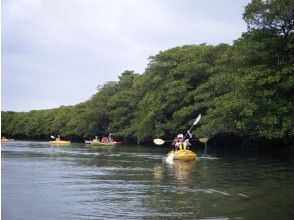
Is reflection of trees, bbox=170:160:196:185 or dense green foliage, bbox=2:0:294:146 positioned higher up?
dense green foliage, bbox=2:0:294:146

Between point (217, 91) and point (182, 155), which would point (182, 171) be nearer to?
point (182, 155)

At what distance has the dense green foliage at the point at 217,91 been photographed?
23250mm

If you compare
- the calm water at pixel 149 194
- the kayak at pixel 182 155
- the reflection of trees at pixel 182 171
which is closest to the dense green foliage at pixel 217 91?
the kayak at pixel 182 155

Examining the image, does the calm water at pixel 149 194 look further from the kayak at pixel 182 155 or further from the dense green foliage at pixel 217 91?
the dense green foliage at pixel 217 91

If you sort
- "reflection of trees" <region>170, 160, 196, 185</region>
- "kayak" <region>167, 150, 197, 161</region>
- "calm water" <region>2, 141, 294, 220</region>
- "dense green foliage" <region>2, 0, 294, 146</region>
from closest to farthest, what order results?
1. "calm water" <region>2, 141, 294, 220</region>
2. "reflection of trees" <region>170, 160, 196, 185</region>
3. "kayak" <region>167, 150, 197, 161</region>
4. "dense green foliage" <region>2, 0, 294, 146</region>

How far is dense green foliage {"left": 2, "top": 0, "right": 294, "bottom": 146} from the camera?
23250mm

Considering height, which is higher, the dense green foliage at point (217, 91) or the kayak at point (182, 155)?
the dense green foliage at point (217, 91)

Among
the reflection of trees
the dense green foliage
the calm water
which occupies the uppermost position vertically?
the dense green foliage

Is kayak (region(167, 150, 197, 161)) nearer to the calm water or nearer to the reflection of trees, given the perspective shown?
the reflection of trees

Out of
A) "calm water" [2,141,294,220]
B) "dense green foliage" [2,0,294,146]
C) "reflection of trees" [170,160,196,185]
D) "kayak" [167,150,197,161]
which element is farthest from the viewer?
"dense green foliage" [2,0,294,146]

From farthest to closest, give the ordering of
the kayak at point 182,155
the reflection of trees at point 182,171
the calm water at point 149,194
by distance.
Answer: the kayak at point 182,155
the reflection of trees at point 182,171
the calm water at point 149,194

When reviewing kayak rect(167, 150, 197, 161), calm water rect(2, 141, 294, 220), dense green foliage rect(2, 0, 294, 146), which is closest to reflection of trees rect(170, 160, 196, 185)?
calm water rect(2, 141, 294, 220)

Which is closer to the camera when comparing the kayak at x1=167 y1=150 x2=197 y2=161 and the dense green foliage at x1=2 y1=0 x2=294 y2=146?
the kayak at x1=167 y1=150 x2=197 y2=161

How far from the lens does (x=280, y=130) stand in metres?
22.9
